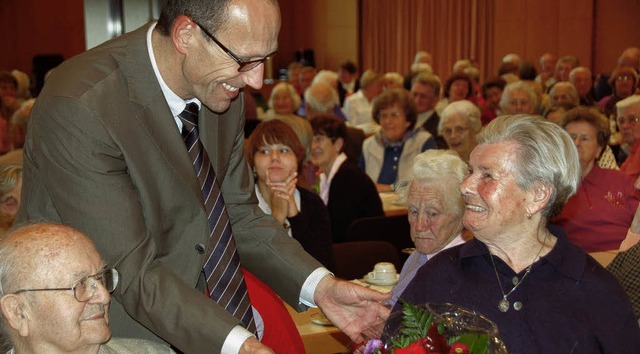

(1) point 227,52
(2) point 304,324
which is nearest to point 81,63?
(1) point 227,52

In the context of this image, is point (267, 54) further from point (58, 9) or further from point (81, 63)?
point (58, 9)

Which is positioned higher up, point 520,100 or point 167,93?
point 167,93

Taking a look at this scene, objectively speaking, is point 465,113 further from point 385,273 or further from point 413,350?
point 413,350

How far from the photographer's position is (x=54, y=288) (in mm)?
2248

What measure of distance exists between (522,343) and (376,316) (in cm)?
41

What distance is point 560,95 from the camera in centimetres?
962

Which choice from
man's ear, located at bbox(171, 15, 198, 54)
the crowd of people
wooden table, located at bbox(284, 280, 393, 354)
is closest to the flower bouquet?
the crowd of people

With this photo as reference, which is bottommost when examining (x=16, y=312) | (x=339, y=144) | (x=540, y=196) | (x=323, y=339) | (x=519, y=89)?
(x=323, y=339)

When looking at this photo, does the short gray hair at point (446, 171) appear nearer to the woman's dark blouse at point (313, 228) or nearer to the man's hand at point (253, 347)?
the woman's dark blouse at point (313, 228)

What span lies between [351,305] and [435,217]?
53.6 inches

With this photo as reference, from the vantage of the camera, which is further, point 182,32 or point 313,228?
point 313,228

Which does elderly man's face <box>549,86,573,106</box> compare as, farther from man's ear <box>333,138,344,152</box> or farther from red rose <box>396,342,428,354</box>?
red rose <box>396,342,428,354</box>

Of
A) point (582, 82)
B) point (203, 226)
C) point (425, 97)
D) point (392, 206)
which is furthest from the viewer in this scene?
point (582, 82)

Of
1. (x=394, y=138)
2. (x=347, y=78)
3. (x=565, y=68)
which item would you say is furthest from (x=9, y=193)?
(x=347, y=78)
